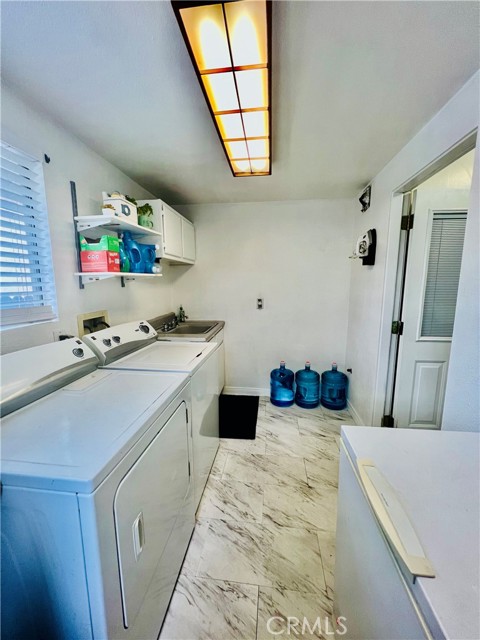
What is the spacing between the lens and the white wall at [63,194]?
4.13 ft

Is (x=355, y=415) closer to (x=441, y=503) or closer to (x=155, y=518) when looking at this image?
(x=441, y=503)

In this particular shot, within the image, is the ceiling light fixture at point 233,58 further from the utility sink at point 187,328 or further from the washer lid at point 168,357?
the utility sink at point 187,328

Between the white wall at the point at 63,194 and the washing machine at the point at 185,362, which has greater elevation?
the white wall at the point at 63,194

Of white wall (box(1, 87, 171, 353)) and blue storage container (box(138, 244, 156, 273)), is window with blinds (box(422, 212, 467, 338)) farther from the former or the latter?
white wall (box(1, 87, 171, 353))

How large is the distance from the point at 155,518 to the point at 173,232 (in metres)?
2.25

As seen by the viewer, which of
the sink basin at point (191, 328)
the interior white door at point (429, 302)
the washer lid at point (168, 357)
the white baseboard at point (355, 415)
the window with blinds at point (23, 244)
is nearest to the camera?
the window with blinds at point (23, 244)

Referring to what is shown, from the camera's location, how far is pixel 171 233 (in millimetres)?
2420

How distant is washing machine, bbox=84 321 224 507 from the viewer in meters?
1.50

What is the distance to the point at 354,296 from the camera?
2.83 m

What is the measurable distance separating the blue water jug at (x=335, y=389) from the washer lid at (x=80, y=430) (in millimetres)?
2202

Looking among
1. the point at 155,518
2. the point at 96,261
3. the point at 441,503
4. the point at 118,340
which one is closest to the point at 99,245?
the point at 96,261

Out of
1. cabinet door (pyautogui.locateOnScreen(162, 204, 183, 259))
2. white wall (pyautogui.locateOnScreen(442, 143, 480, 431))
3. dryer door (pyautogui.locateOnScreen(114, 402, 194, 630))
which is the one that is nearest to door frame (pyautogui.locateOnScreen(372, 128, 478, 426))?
white wall (pyautogui.locateOnScreen(442, 143, 480, 431))

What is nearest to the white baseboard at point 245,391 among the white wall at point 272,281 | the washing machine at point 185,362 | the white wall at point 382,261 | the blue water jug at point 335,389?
the white wall at point 272,281

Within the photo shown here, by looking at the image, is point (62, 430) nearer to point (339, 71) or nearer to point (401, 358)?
point (339, 71)
